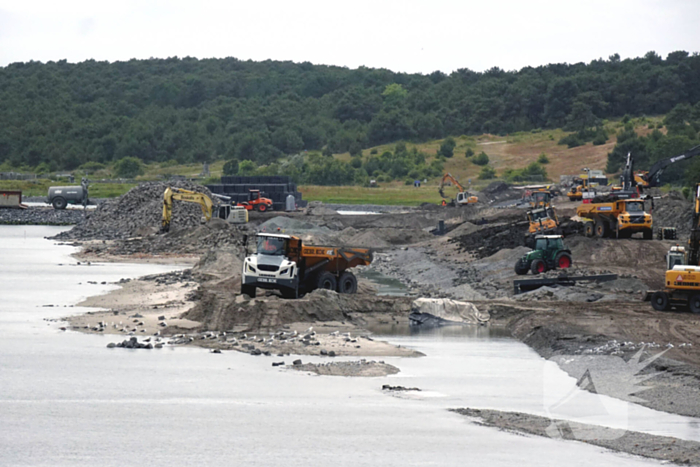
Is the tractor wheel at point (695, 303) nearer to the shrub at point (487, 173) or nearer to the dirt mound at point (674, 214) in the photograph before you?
the dirt mound at point (674, 214)

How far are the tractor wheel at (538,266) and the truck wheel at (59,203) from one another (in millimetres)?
70578

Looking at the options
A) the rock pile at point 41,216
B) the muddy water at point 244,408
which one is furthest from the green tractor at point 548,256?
the rock pile at point 41,216

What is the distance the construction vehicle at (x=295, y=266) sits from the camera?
3186 cm

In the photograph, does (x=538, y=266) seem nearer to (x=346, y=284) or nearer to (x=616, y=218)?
(x=346, y=284)

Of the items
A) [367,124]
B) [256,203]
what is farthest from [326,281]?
[367,124]

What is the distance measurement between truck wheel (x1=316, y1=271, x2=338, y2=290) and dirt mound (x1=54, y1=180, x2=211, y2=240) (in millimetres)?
34460

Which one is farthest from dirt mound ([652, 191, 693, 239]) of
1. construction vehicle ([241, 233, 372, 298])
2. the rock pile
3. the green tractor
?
the rock pile

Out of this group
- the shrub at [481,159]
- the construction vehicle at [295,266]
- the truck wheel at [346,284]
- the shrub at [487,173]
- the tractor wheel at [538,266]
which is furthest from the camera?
the shrub at [481,159]

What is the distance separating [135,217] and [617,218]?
38618 millimetres

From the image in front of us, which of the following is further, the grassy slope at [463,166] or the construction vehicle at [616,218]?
the grassy slope at [463,166]

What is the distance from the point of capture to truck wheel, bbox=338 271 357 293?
3581cm

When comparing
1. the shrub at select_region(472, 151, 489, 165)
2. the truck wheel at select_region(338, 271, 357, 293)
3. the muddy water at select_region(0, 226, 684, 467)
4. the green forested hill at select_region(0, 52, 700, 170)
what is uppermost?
the green forested hill at select_region(0, 52, 700, 170)

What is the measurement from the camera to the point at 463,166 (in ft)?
488

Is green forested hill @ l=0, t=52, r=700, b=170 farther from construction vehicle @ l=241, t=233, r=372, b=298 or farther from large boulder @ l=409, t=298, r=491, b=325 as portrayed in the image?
large boulder @ l=409, t=298, r=491, b=325
